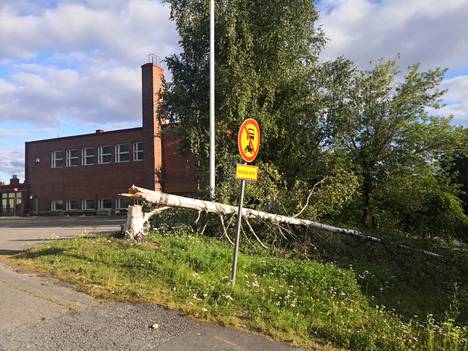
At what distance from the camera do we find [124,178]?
4259cm

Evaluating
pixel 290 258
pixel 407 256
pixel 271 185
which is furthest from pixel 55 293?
pixel 407 256

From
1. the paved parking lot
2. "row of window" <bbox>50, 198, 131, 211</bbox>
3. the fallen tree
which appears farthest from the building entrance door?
the fallen tree

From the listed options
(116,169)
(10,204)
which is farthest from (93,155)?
(10,204)

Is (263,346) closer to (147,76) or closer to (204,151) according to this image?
(204,151)

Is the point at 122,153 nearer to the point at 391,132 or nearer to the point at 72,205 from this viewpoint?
the point at 72,205

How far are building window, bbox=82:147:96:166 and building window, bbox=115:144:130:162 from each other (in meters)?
2.90

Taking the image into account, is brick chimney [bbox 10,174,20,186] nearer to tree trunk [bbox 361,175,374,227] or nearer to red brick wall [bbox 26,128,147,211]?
red brick wall [bbox 26,128,147,211]

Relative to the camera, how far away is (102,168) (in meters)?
44.1

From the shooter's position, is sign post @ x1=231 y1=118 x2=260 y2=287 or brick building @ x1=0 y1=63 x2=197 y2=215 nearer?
sign post @ x1=231 y1=118 x2=260 y2=287

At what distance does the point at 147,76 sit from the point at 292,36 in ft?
70.1

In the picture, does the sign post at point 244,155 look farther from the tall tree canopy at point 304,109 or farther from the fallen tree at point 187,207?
the tall tree canopy at point 304,109

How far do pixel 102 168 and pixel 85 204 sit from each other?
4.17 m

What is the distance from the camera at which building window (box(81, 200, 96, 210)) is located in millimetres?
44838

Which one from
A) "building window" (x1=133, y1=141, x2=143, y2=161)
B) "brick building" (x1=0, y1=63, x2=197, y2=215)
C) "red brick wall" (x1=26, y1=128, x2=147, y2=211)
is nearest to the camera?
"brick building" (x1=0, y1=63, x2=197, y2=215)
